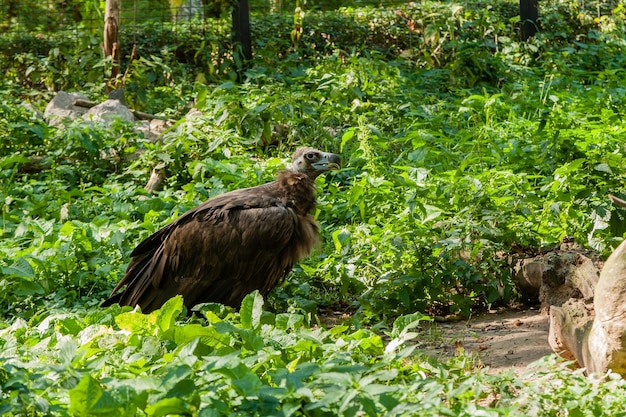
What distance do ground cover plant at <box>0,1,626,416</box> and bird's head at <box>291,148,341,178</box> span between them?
0.50 metres

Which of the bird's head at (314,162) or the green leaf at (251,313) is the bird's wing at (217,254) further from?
the green leaf at (251,313)

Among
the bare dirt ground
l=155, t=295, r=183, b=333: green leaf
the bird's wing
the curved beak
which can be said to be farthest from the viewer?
the curved beak

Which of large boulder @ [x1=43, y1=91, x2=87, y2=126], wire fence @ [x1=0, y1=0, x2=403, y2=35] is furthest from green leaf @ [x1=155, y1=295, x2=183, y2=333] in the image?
wire fence @ [x1=0, y1=0, x2=403, y2=35]

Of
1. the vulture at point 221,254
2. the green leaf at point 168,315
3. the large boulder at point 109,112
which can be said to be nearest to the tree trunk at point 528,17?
the large boulder at point 109,112

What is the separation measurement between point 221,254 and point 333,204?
181 cm

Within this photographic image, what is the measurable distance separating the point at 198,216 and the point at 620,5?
395 inches

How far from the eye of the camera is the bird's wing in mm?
5867

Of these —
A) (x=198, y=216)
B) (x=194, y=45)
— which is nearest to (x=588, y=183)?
(x=198, y=216)

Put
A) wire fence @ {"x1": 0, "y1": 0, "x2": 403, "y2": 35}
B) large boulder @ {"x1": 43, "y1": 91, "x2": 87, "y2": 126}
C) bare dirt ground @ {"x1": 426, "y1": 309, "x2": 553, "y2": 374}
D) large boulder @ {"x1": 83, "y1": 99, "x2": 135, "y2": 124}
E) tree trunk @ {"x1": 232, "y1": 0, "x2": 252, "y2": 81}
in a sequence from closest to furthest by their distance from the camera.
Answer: bare dirt ground @ {"x1": 426, "y1": 309, "x2": 553, "y2": 374}
large boulder @ {"x1": 83, "y1": 99, "x2": 135, "y2": 124}
large boulder @ {"x1": 43, "y1": 91, "x2": 87, "y2": 126}
tree trunk @ {"x1": 232, "y1": 0, "x2": 252, "y2": 81}
wire fence @ {"x1": 0, "y1": 0, "x2": 403, "y2": 35}

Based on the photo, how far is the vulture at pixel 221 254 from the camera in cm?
587

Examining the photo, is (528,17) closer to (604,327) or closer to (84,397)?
(604,327)

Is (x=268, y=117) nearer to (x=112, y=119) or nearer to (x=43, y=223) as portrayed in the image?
(x=112, y=119)

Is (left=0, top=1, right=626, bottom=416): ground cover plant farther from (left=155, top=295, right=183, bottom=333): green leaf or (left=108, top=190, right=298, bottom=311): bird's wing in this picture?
(left=108, top=190, right=298, bottom=311): bird's wing

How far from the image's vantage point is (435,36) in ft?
40.2
